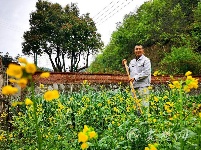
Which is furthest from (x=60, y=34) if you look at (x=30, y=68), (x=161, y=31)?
(x=30, y=68)

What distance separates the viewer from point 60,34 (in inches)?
1286

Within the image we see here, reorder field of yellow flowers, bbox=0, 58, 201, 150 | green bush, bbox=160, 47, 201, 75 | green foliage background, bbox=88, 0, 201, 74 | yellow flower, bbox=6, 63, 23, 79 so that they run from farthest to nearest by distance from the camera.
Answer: green foliage background, bbox=88, 0, 201, 74
green bush, bbox=160, 47, 201, 75
field of yellow flowers, bbox=0, 58, 201, 150
yellow flower, bbox=6, 63, 23, 79

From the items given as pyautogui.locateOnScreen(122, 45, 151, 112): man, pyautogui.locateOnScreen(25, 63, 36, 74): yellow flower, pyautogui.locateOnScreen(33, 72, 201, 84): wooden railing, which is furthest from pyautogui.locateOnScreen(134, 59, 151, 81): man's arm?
pyautogui.locateOnScreen(25, 63, 36, 74): yellow flower

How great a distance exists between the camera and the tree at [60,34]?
32.6m

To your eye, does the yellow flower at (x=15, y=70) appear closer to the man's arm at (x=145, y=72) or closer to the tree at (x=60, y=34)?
the man's arm at (x=145, y=72)

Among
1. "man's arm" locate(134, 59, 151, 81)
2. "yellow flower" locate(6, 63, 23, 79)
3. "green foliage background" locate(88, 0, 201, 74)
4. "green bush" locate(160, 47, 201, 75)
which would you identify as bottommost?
"yellow flower" locate(6, 63, 23, 79)

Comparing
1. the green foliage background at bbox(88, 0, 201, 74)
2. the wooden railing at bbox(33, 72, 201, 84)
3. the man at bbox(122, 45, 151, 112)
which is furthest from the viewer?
the green foliage background at bbox(88, 0, 201, 74)

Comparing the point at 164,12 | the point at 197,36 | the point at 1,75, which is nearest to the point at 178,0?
the point at 164,12

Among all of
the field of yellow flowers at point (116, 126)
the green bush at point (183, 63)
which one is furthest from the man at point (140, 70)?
the green bush at point (183, 63)

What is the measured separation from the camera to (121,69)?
31969 mm

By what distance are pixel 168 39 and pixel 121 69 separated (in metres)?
6.16

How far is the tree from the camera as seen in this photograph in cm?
3262

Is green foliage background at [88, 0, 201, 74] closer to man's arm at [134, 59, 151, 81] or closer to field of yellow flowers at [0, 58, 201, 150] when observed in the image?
man's arm at [134, 59, 151, 81]

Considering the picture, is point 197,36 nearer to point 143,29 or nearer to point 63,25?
point 143,29
